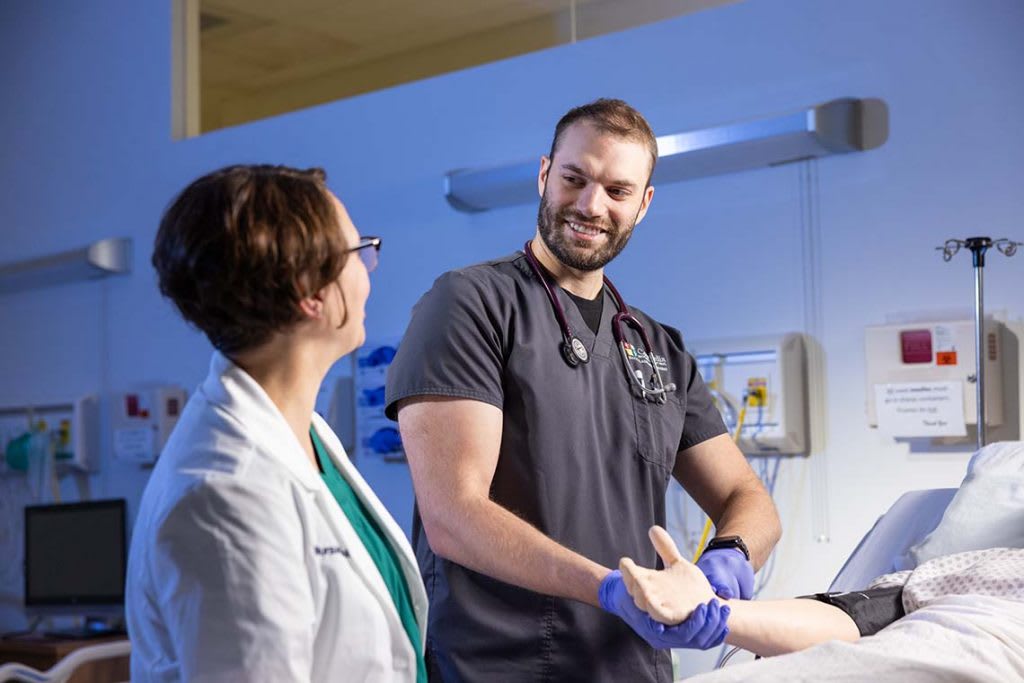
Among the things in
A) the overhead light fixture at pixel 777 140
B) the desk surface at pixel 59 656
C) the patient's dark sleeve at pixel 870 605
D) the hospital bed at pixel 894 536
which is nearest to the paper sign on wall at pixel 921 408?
the hospital bed at pixel 894 536

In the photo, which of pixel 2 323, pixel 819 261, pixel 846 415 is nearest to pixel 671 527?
pixel 846 415

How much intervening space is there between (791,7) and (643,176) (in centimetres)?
130

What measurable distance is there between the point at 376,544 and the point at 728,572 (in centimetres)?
66

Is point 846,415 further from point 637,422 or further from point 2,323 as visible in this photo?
point 2,323

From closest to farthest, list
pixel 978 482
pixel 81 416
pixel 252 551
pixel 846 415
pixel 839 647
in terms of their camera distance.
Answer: pixel 252 551
pixel 839 647
pixel 978 482
pixel 846 415
pixel 81 416

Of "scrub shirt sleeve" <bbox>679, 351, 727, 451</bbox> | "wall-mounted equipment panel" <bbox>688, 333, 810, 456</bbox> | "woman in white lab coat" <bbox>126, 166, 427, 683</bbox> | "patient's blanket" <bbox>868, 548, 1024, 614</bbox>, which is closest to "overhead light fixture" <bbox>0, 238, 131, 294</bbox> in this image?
"wall-mounted equipment panel" <bbox>688, 333, 810, 456</bbox>

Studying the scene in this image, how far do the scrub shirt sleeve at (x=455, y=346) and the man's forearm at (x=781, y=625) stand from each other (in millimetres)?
493

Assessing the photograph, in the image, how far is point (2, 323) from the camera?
5.08m

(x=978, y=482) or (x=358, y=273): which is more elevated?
(x=358, y=273)

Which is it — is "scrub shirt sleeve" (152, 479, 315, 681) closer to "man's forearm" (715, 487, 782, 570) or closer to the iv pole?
"man's forearm" (715, 487, 782, 570)

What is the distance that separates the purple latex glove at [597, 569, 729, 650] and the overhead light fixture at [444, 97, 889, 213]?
1563 mm

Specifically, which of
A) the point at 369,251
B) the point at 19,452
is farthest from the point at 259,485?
the point at 19,452

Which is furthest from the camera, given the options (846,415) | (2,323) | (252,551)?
(2,323)

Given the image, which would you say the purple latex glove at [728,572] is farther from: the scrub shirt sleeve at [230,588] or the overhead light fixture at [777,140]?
the overhead light fixture at [777,140]
